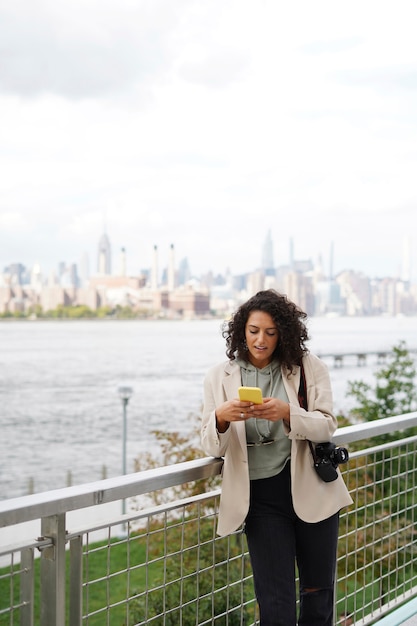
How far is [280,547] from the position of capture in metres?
2.25

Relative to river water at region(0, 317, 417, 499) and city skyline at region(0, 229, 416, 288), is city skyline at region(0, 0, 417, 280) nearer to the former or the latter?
city skyline at region(0, 229, 416, 288)

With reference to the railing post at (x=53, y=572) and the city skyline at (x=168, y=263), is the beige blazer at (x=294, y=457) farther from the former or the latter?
the city skyline at (x=168, y=263)

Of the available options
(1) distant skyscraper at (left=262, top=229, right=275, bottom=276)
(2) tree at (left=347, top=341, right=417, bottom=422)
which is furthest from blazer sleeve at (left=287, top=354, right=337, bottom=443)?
(1) distant skyscraper at (left=262, top=229, right=275, bottom=276)

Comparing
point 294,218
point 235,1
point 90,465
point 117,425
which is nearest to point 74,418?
point 117,425

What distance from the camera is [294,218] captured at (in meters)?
97.3

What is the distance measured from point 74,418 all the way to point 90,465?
11.0m

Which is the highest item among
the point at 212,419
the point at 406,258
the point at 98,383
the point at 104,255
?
the point at 104,255

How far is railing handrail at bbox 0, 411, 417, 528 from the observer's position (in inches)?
66.3

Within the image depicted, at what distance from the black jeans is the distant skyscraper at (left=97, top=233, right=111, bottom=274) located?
9377 cm

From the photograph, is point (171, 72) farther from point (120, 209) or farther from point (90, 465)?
point (90, 465)

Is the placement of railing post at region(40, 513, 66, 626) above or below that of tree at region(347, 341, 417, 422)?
above

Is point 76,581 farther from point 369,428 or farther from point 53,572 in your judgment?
point 369,428

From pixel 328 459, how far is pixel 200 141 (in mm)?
93256

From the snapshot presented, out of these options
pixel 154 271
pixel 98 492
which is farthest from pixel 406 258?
pixel 98 492
